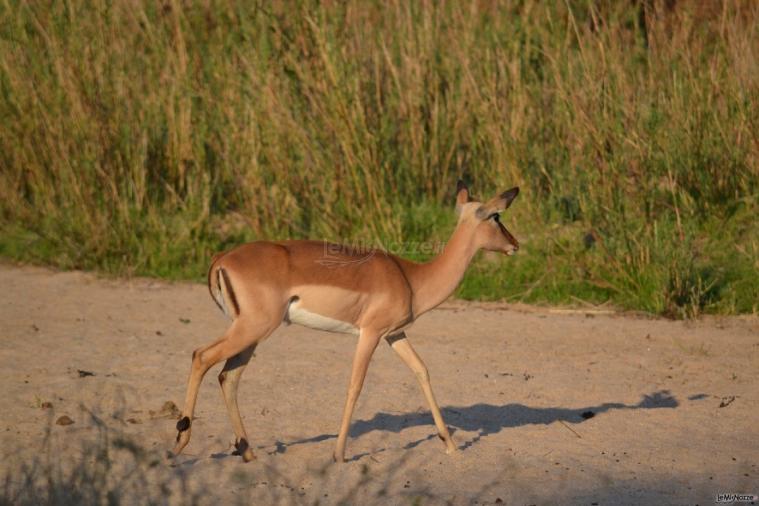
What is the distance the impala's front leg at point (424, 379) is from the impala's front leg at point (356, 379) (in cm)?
27

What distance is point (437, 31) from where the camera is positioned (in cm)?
1091

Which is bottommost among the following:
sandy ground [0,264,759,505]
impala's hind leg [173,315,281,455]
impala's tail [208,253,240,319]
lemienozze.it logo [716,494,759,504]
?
sandy ground [0,264,759,505]

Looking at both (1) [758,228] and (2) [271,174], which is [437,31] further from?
(1) [758,228]

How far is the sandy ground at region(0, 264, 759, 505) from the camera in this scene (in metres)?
5.04

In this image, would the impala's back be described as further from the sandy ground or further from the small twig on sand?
the small twig on sand

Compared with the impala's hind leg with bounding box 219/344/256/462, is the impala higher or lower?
higher

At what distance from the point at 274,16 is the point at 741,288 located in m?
4.72

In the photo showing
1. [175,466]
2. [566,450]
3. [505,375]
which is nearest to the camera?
[175,466]

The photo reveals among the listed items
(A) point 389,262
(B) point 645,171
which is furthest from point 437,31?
(A) point 389,262

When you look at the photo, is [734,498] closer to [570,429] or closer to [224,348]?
[570,429]

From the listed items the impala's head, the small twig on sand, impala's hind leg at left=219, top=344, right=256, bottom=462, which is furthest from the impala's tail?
the small twig on sand

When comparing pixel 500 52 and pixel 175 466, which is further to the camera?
pixel 500 52

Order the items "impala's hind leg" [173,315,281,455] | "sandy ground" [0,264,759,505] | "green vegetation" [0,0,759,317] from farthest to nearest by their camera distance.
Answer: "green vegetation" [0,0,759,317], "impala's hind leg" [173,315,281,455], "sandy ground" [0,264,759,505]

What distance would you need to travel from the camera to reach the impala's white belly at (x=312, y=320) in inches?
215
